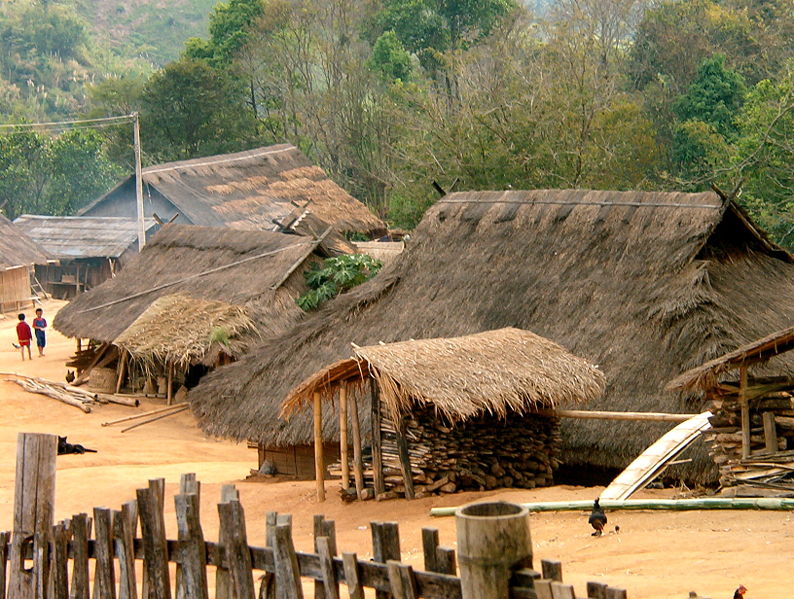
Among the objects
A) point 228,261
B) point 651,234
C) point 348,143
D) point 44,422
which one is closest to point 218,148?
point 348,143

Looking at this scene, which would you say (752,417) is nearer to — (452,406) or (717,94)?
(452,406)

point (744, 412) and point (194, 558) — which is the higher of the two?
point (744, 412)

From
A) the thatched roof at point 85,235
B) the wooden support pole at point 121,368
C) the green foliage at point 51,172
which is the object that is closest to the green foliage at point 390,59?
the green foliage at point 51,172

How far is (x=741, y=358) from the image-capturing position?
10.5 metres

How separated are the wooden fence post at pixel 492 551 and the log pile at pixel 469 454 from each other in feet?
24.4

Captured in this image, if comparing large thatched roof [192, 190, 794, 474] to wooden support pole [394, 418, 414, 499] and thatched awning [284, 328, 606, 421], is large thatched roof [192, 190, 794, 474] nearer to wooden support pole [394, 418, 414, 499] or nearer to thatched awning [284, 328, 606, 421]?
thatched awning [284, 328, 606, 421]

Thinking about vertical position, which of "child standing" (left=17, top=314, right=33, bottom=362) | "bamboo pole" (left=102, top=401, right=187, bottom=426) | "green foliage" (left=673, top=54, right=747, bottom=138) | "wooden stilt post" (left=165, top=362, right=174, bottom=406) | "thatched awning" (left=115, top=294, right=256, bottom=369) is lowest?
"bamboo pole" (left=102, top=401, right=187, bottom=426)

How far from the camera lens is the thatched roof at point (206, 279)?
885 inches

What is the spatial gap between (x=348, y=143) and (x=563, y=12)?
11.0m

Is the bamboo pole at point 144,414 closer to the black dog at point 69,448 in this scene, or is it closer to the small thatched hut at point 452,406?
the black dog at point 69,448

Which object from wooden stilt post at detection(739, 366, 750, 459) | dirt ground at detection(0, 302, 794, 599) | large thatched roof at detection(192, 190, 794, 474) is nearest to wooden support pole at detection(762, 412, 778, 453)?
wooden stilt post at detection(739, 366, 750, 459)

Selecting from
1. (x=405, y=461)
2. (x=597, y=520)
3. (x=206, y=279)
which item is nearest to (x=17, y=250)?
(x=206, y=279)

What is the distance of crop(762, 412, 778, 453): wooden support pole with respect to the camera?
10.5 meters

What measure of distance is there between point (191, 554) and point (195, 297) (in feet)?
56.7
